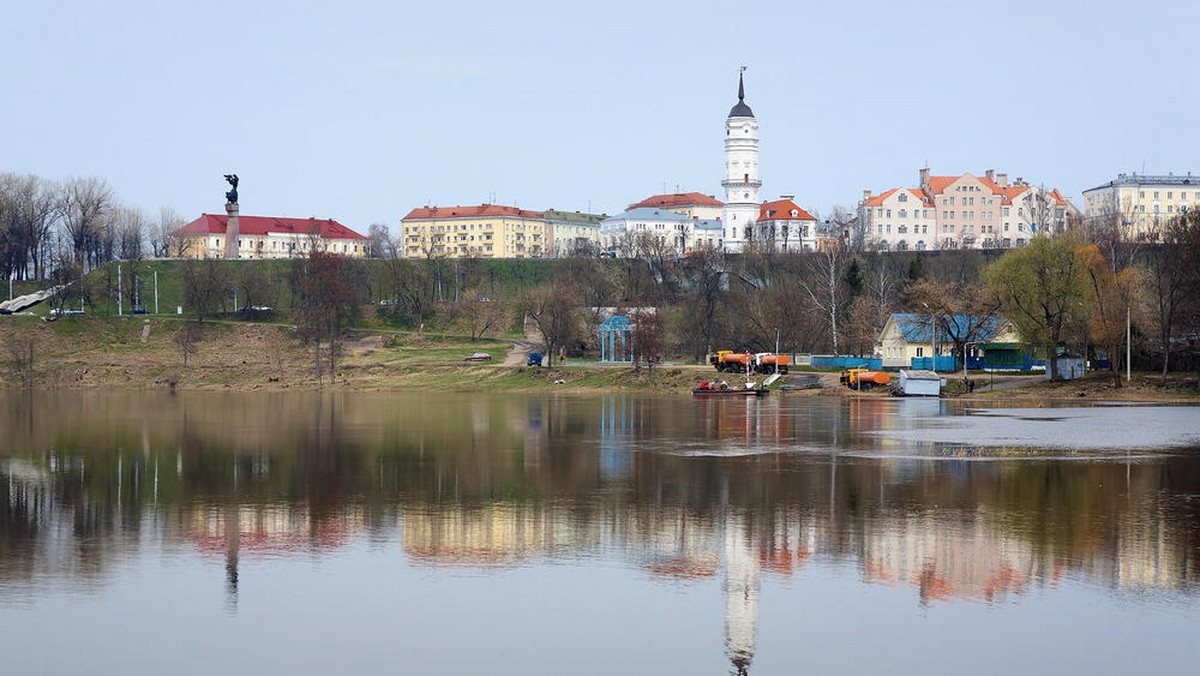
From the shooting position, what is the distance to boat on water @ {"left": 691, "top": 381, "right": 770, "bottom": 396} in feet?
257

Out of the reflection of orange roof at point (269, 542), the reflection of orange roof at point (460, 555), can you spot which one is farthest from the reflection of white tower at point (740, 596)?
the reflection of orange roof at point (269, 542)

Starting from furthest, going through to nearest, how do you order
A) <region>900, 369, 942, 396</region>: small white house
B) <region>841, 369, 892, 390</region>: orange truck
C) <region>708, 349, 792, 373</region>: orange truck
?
<region>708, 349, 792, 373</region>: orange truck < <region>841, 369, 892, 390</region>: orange truck < <region>900, 369, 942, 396</region>: small white house

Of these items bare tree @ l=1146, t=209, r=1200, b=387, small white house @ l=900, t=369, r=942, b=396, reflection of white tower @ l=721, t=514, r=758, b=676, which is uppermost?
bare tree @ l=1146, t=209, r=1200, b=387

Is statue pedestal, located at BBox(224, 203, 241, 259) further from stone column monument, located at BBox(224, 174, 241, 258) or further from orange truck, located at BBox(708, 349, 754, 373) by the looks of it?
orange truck, located at BBox(708, 349, 754, 373)

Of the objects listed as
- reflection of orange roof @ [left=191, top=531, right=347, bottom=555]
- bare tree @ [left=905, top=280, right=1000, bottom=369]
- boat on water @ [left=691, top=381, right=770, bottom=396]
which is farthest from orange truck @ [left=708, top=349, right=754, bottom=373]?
reflection of orange roof @ [left=191, top=531, right=347, bottom=555]

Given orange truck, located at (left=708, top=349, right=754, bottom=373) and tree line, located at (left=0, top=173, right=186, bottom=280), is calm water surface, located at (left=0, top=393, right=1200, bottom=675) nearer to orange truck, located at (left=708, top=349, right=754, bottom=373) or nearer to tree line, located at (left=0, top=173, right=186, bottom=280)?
orange truck, located at (left=708, top=349, right=754, bottom=373)

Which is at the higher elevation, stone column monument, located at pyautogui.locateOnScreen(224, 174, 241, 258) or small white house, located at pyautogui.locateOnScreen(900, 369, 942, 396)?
stone column monument, located at pyautogui.locateOnScreen(224, 174, 241, 258)

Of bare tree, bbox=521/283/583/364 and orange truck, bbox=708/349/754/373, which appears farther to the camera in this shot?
bare tree, bbox=521/283/583/364

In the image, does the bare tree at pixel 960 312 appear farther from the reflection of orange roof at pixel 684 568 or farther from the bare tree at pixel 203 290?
the bare tree at pixel 203 290

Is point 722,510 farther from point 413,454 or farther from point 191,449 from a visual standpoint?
point 191,449

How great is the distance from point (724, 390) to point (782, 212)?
110 metres

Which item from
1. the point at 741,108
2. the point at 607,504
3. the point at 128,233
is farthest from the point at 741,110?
the point at 607,504

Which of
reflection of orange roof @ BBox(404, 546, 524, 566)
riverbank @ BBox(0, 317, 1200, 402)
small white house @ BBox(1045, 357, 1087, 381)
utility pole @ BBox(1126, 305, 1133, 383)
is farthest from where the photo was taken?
small white house @ BBox(1045, 357, 1087, 381)

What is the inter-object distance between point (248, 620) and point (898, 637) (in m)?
10.3
